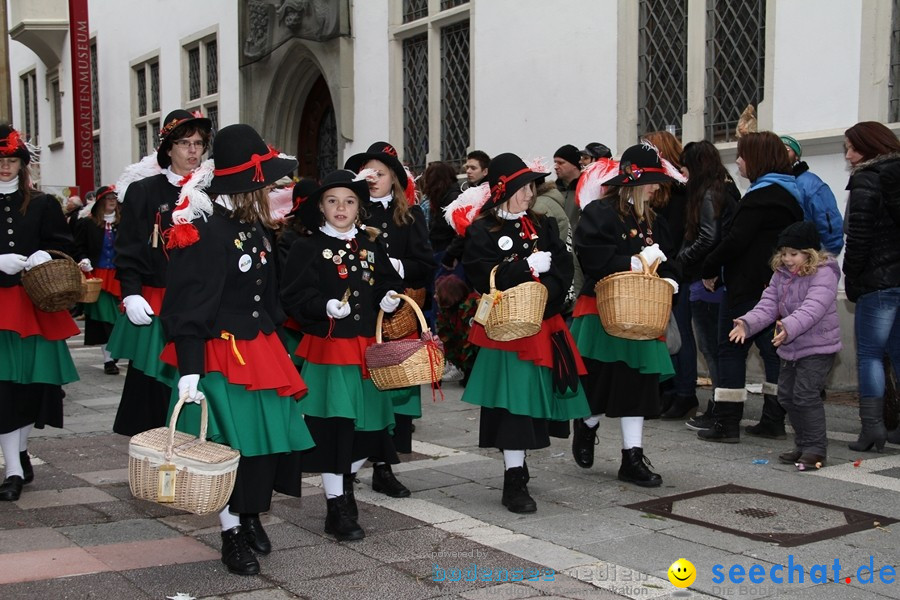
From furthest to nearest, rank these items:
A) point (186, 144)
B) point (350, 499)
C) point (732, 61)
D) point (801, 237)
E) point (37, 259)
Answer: point (732, 61) < point (801, 237) < point (37, 259) < point (186, 144) < point (350, 499)

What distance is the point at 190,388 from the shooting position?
13.8 feet

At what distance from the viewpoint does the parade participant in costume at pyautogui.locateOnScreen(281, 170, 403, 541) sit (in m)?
5.09

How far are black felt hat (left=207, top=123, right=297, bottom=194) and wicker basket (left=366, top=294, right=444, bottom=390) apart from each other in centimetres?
94

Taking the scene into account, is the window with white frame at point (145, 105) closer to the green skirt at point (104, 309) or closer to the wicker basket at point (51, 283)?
the green skirt at point (104, 309)

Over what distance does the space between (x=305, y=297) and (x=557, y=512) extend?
167 cm

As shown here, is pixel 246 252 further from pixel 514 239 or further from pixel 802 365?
pixel 802 365

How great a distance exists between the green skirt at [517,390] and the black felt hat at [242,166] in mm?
1583

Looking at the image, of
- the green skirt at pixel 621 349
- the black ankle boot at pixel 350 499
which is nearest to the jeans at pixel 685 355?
the green skirt at pixel 621 349

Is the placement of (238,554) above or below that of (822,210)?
below

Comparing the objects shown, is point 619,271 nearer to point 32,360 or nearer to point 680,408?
point 680,408

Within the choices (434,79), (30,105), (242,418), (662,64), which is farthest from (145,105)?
(242,418)

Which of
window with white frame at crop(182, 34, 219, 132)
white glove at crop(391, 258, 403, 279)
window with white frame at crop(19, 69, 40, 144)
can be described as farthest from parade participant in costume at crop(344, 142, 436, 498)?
window with white frame at crop(19, 69, 40, 144)

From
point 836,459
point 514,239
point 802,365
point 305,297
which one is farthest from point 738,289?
point 305,297

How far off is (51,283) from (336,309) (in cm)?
186
